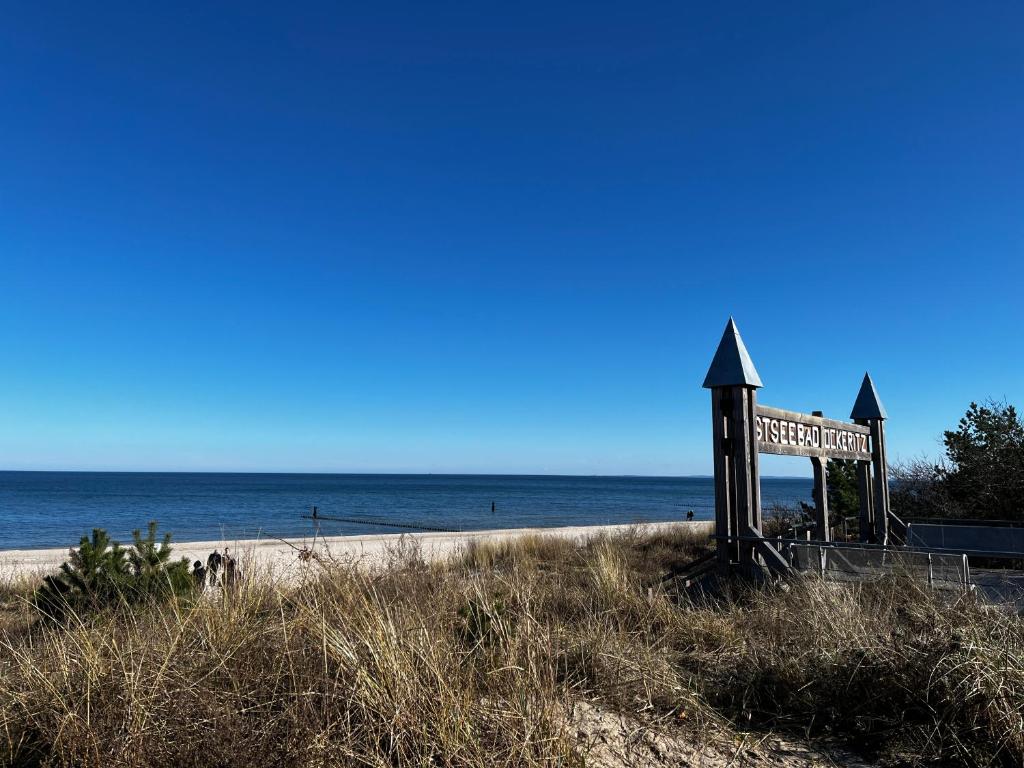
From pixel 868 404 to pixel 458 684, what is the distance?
12566 millimetres

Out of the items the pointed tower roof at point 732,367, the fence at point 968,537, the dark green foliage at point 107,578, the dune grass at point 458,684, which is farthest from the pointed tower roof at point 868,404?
the dark green foliage at point 107,578

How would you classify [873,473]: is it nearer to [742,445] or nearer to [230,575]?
[742,445]

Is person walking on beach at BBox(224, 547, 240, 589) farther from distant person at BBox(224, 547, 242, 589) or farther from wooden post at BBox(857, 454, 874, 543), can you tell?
wooden post at BBox(857, 454, 874, 543)

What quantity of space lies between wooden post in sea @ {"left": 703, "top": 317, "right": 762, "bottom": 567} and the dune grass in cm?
328

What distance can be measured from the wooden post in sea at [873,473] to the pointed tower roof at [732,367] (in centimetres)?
535

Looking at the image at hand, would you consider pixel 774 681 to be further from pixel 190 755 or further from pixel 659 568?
pixel 659 568

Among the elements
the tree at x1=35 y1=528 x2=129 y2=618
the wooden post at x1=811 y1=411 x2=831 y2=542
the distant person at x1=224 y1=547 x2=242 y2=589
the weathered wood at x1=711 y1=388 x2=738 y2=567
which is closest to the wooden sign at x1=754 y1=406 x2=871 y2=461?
the wooden post at x1=811 y1=411 x2=831 y2=542

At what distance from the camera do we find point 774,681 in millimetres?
4078

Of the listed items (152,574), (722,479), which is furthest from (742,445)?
(152,574)

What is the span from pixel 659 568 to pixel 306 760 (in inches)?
401

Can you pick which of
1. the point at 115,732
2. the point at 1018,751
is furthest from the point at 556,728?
the point at 1018,751

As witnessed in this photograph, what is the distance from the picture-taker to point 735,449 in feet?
28.4

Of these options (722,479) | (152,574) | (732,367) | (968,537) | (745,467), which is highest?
(732,367)

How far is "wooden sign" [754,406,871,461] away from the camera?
9250 millimetres
